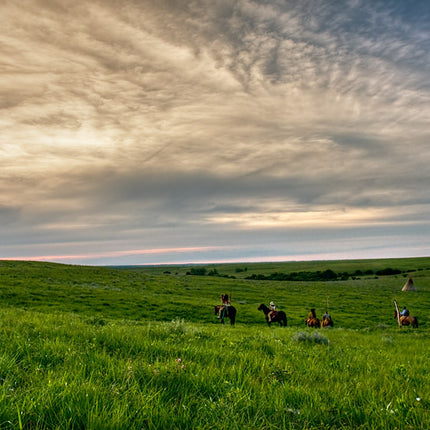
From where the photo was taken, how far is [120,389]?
3918mm

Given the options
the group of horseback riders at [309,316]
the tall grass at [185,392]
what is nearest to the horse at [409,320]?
the group of horseback riders at [309,316]

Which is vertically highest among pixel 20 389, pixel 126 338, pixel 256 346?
pixel 20 389

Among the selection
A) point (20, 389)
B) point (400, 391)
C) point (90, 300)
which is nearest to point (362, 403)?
point (400, 391)

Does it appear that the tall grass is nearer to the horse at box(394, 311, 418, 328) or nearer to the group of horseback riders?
the group of horseback riders

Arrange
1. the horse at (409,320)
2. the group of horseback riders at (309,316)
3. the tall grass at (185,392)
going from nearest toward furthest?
the tall grass at (185,392) → the group of horseback riders at (309,316) → the horse at (409,320)

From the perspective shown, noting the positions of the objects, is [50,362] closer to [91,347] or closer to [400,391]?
[91,347]

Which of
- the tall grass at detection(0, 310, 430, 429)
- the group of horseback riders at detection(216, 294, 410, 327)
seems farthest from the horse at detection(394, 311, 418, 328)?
the tall grass at detection(0, 310, 430, 429)

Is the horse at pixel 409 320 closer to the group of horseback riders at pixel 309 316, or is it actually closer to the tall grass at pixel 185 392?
the group of horseback riders at pixel 309 316

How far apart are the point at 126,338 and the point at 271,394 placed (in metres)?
4.36

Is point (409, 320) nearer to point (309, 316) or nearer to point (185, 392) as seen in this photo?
point (309, 316)

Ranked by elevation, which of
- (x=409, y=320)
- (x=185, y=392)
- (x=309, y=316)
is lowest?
(x=409, y=320)

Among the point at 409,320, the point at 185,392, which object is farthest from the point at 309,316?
the point at 185,392

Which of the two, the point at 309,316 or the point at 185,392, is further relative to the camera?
the point at 309,316

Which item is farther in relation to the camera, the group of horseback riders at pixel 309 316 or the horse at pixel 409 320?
the horse at pixel 409 320
